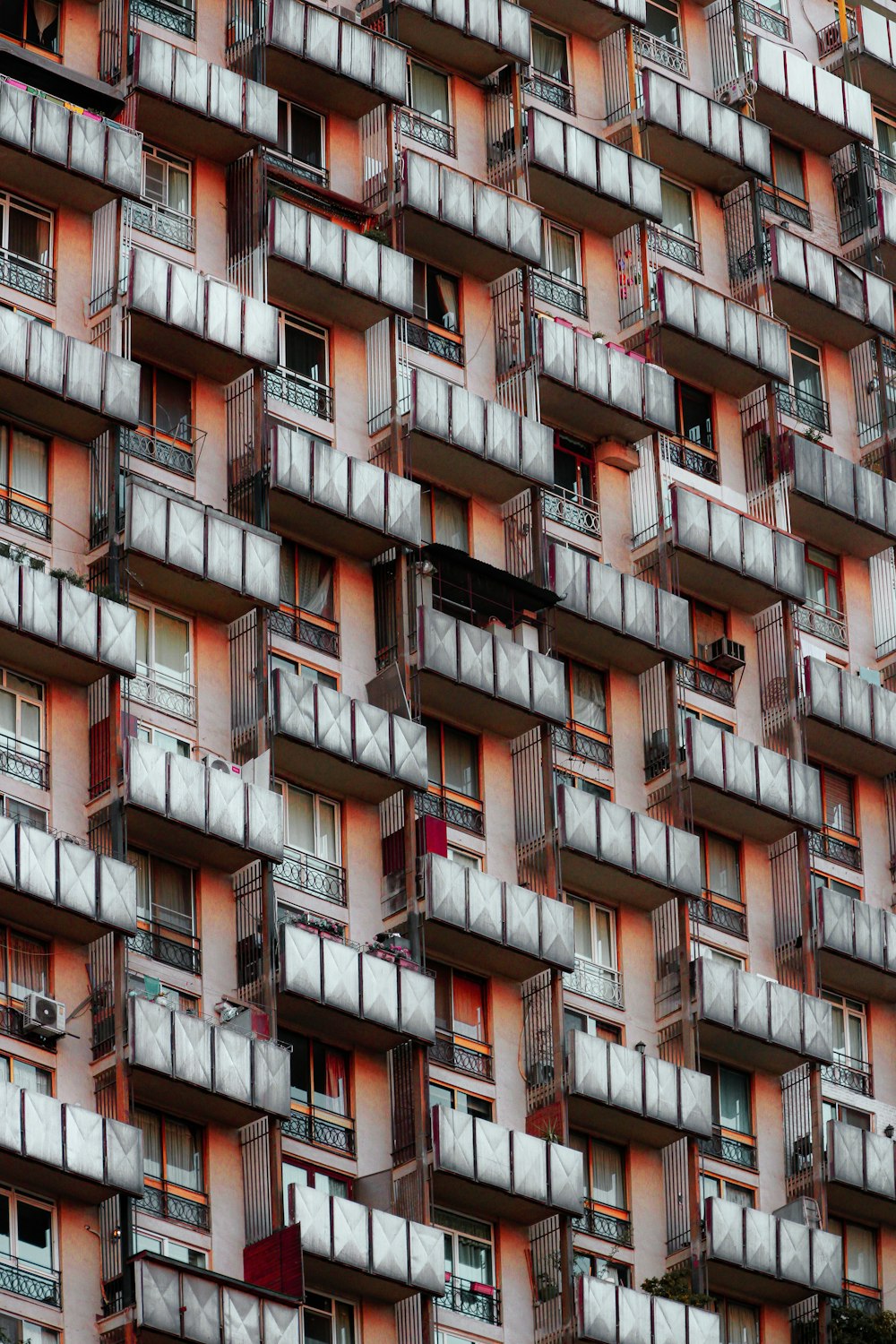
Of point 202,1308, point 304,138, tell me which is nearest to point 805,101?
point 304,138

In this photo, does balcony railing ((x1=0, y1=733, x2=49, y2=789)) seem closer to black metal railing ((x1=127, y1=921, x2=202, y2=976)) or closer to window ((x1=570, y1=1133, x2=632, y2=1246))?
black metal railing ((x1=127, y1=921, x2=202, y2=976))

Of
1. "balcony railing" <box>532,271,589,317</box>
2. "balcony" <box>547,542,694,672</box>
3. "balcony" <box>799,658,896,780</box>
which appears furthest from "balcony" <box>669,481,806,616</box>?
"balcony railing" <box>532,271,589,317</box>

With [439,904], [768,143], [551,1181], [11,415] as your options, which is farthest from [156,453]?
[768,143]

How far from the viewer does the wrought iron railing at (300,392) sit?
70.6 metres

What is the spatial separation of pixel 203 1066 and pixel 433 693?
10.4 metres

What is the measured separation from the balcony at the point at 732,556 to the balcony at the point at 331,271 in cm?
716

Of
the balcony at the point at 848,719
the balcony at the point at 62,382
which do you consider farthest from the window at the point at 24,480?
the balcony at the point at 848,719

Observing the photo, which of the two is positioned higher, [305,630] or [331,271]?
[331,271]

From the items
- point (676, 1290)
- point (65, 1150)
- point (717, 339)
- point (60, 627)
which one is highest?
point (717, 339)

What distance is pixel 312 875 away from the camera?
6694 centimetres

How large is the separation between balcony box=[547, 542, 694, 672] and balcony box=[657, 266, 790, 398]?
19.1 ft

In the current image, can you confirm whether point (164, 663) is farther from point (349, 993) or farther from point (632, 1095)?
point (632, 1095)

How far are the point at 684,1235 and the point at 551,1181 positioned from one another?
12.8 ft

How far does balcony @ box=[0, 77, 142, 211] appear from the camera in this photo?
6706 cm
